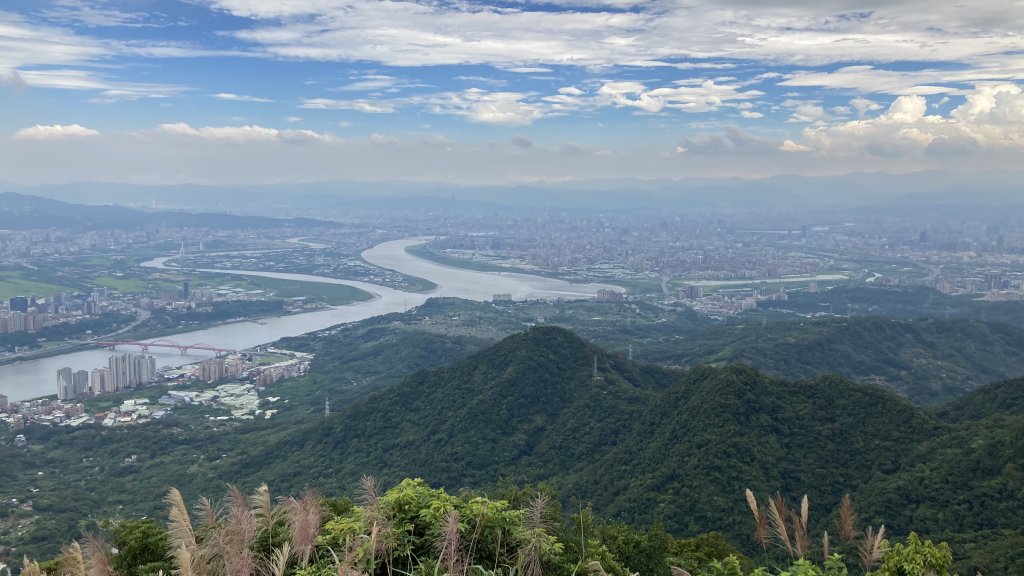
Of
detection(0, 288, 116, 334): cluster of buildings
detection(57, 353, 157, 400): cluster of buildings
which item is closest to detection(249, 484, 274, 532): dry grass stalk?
detection(57, 353, 157, 400): cluster of buildings

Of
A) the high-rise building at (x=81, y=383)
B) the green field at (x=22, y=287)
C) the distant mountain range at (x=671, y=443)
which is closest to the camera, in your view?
the distant mountain range at (x=671, y=443)

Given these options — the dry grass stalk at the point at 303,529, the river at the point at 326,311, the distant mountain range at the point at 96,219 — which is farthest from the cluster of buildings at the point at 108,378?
the distant mountain range at the point at 96,219

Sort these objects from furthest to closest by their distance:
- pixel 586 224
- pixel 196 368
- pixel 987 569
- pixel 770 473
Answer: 1. pixel 586 224
2. pixel 196 368
3. pixel 770 473
4. pixel 987 569

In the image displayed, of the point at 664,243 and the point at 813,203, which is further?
the point at 813,203

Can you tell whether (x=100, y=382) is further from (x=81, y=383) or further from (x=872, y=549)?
(x=872, y=549)

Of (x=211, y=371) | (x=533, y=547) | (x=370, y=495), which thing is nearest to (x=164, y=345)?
(x=211, y=371)

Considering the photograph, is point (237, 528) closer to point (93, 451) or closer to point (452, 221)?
point (93, 451)

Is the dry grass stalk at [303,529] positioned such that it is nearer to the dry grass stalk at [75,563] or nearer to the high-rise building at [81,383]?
the dry grass stalk at [75,563]

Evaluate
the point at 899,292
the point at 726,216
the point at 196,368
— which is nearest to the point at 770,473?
the point at 196,368
